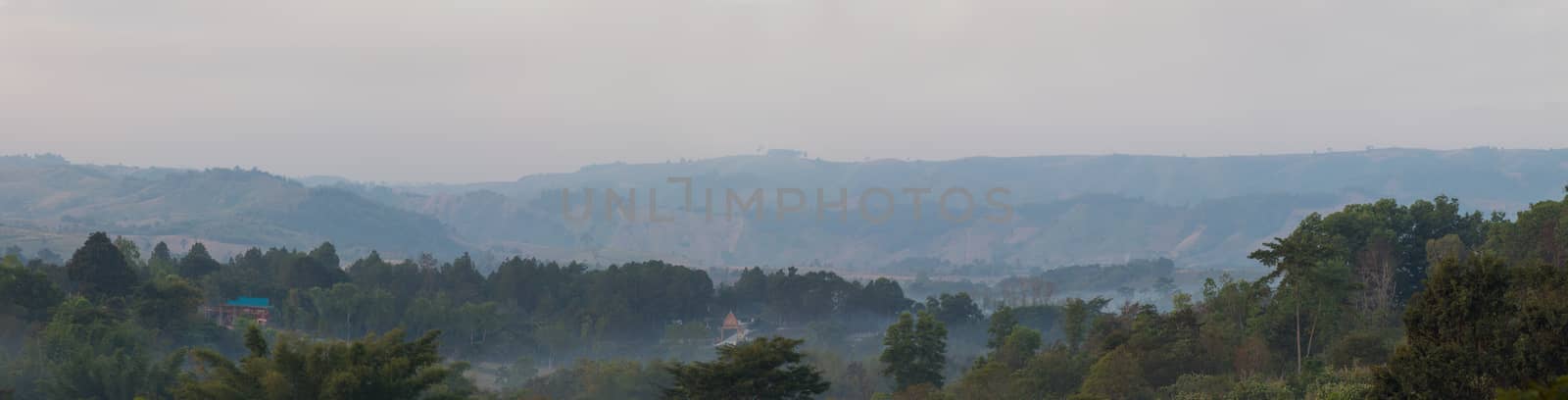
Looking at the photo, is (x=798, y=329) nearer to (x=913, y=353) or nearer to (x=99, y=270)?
(x=99, y=270)

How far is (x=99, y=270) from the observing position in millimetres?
58406

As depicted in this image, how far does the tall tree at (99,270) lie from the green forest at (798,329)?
0.39 feet

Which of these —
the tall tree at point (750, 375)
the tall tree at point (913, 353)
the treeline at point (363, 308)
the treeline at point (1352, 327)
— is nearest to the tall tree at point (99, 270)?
the treeline at point (363, 308)

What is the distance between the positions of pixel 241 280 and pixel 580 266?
Answer: 28.7 m

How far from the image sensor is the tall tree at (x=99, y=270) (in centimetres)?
5828

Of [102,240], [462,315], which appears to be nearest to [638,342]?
[462,315]

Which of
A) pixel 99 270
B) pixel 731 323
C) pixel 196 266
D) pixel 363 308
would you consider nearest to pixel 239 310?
pixel 196 266

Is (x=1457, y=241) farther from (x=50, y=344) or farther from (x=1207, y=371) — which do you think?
(x=50, y=344)

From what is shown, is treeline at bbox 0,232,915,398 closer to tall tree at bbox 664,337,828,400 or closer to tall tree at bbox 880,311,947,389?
tall tree at bbox 664,337,828,400

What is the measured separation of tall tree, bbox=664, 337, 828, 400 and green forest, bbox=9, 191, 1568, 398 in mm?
45

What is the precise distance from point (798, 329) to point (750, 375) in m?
69.7

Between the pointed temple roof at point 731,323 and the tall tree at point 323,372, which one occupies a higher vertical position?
the tall tree at point 323,372

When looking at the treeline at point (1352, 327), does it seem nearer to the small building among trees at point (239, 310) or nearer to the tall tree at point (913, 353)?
the tall tree at point (913, 353)

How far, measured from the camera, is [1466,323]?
19.6m
